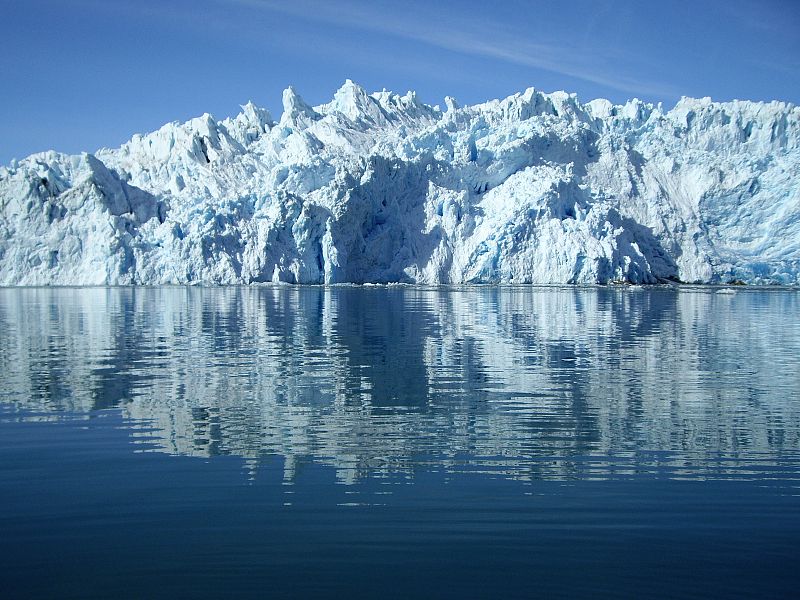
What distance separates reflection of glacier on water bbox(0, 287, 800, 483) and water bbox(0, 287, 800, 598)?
0.15ft

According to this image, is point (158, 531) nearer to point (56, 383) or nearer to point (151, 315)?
point (56, 383)

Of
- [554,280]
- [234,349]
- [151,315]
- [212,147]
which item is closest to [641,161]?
[554,280]

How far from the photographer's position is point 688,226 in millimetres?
58906

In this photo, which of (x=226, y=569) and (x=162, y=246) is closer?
(x=226, y=569)

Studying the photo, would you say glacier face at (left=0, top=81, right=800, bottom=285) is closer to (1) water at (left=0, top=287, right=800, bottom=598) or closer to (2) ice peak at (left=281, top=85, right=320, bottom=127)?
(2) ice peak at (left=281, top=85, right=320, bottom=127)

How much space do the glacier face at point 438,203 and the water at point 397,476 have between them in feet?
123

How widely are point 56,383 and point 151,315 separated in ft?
44.3

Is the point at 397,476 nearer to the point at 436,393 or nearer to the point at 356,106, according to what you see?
the point at 436,393

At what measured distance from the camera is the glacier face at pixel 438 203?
50000mm

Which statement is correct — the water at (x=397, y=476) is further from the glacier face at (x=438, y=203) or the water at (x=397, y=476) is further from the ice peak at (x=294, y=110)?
the ice peak at (x=294, y=110)

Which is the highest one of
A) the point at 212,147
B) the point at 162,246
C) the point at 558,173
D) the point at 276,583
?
Answer: the point at 212,147

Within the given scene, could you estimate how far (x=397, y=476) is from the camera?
5.97m

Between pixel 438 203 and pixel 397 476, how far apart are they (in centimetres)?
4966

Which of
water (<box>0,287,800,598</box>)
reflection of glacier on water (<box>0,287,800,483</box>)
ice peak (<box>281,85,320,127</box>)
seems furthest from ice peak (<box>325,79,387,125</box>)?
water (<box>0,287,800,598</box>)
